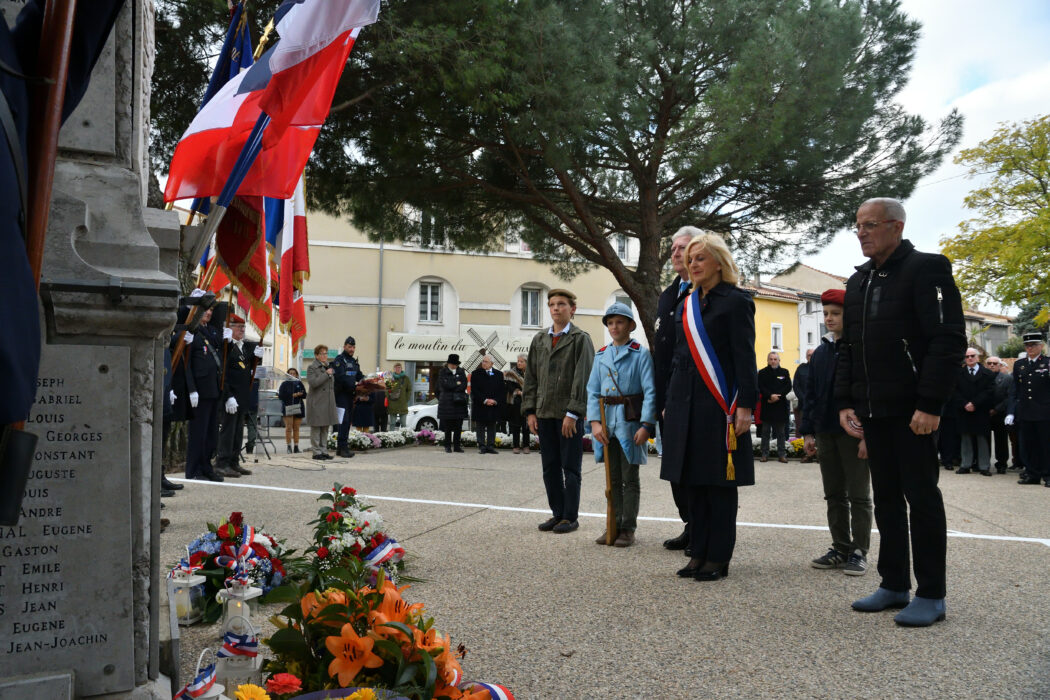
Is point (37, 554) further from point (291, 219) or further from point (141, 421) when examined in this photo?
point (291, 219)

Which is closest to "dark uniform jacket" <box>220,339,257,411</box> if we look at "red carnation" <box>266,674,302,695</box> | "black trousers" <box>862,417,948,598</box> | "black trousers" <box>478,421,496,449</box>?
"black trousers" <box>478,421,496,449</box>

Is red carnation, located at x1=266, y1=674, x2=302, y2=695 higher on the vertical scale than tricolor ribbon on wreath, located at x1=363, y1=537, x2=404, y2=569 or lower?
higher

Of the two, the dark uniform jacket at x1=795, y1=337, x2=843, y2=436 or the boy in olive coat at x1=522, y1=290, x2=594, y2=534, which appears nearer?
the dark uniform jacket at x1=795, y1=337, x2=843, y2=436

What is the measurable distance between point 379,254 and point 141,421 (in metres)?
31.5

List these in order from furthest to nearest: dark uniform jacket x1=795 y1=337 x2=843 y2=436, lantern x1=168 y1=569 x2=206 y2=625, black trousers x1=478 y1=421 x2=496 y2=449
Result: black trousers x1=478 y1=421 x2=496 y2=449 → dark uniform jacket x1=795 y1=337 x2=843 y2=436 → lantern x1=168 y1=569 x2=206 y2=625

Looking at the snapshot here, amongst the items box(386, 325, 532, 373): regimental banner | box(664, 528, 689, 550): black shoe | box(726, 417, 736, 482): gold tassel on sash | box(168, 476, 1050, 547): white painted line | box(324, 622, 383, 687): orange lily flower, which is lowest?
box(168, 476, 1050, 547): white painted line

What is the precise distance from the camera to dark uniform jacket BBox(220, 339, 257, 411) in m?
9.50

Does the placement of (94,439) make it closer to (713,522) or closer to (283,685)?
(283,685)

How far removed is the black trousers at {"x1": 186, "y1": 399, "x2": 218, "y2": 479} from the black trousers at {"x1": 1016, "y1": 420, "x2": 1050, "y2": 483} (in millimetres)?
10842

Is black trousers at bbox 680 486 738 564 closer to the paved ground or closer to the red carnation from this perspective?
the paved ground

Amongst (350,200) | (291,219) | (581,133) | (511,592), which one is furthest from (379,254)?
(511,592)

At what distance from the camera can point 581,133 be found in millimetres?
11648

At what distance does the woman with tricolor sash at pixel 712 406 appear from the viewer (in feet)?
14.0

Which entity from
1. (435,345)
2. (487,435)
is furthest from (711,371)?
(435,345)
